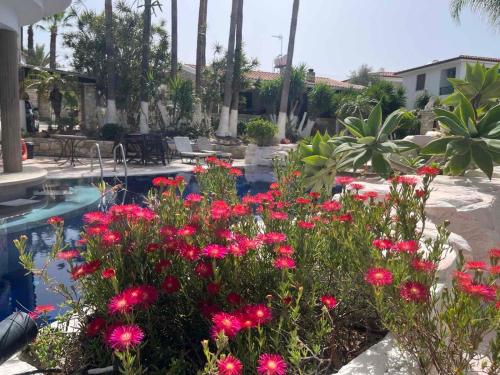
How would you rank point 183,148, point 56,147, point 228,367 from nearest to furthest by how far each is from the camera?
point 228,367, point 183,148, point 56,147

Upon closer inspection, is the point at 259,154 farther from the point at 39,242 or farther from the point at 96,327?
the point at 96,327

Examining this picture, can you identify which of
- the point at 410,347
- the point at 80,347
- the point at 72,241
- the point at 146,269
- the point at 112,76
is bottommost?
the point at 72,241

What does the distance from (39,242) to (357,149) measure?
4.63 meters

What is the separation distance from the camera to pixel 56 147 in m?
16.5

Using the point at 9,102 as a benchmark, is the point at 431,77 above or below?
above

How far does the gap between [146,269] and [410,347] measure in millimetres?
1199

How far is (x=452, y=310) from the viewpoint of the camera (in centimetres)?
138

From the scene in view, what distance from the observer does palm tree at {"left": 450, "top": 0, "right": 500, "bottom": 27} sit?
17.6 metres

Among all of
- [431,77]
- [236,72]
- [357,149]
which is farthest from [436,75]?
[357,149]

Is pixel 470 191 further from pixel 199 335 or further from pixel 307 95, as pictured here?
pixel 307 95

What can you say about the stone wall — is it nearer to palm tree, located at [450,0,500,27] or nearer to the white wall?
palm tree, located at [450,0,500,27]

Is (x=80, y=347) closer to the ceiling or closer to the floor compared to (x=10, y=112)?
closer to the floor

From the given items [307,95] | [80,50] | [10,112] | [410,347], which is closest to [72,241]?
[10,112]

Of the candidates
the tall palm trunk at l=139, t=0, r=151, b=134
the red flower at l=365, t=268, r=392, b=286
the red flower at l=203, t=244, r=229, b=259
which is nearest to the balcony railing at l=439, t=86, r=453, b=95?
the tall palm trunk at l=139, t=0, r=151, b=134
